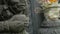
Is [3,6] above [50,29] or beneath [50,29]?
above

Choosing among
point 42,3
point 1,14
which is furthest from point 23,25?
point 42,3

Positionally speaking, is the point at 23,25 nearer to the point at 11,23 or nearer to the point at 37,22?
the point at 11,23

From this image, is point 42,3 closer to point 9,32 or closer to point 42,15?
point 42,15

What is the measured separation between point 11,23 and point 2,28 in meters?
0.08

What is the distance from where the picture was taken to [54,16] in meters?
2.77

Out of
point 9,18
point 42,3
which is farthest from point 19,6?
point 42,3

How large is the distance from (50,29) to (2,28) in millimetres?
1088

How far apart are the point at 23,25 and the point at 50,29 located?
1.03 meters

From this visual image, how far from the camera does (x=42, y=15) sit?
2848 mm

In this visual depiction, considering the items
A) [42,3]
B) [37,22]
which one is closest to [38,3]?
[42,3]

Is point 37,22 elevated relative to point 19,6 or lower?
lower

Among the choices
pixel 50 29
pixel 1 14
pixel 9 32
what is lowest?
pixel 50 29

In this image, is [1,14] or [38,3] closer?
[1,14]

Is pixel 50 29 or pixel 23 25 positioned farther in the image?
pixel 50 29
